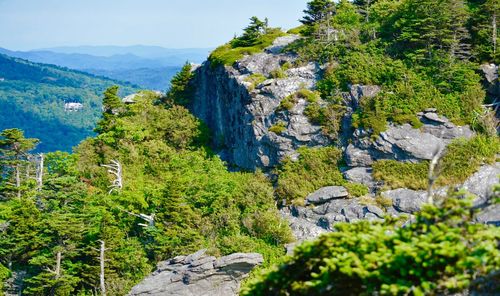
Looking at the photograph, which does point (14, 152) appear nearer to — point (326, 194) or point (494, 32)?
point (326, 194)

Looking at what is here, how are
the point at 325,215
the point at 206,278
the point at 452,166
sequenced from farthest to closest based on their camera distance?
the point at 325,215 < the point at 452,166 < the point at 206,278

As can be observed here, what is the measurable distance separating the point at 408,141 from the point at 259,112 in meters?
9.56

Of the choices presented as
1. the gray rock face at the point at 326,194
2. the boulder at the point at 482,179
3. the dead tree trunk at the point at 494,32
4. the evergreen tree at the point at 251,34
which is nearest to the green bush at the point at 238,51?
the evergreen tree at the point at 251,34

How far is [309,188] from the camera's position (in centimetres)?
2461

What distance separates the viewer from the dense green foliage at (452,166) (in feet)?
71.9

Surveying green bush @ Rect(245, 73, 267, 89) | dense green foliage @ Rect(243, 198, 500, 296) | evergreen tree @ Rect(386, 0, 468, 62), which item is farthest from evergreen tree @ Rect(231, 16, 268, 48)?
dense green foliage @ Rect(243, 198, 500, 296)

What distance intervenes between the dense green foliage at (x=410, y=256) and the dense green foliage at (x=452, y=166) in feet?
47.1

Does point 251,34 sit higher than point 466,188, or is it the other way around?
point 251,34

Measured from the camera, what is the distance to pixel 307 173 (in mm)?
25453

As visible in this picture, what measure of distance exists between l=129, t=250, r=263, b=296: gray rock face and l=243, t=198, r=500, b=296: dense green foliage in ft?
38.1

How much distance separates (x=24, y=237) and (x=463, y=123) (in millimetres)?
22924

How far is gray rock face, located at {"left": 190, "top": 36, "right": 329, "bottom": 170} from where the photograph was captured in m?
27.6

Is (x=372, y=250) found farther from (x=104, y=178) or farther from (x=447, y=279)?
(x=104, y=178)

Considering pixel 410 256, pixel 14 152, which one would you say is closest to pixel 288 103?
pixel 14 152
